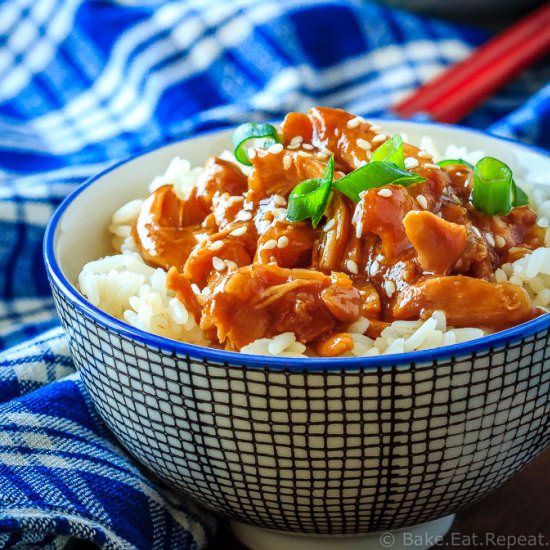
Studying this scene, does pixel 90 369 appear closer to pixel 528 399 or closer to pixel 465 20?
pixel 528 399

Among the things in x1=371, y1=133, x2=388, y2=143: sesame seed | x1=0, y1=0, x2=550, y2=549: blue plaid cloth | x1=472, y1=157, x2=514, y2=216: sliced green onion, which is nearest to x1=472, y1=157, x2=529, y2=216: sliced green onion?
x1=472, y1=157, x2=514, y2=216: sliced green onion

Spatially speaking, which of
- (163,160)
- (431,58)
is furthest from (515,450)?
Result: (431,58)

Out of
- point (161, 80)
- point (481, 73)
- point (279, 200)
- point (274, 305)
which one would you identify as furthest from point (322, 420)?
point (161, 80)

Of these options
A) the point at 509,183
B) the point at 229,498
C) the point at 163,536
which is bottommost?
the point at 163,536

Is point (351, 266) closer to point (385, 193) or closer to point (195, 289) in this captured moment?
point (385, 193)

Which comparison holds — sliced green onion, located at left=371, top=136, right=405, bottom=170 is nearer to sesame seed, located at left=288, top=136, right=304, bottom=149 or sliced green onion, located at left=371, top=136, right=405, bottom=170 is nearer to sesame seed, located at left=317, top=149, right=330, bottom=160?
sesame seed, located at left=317, top=149, right=330, bottom=160

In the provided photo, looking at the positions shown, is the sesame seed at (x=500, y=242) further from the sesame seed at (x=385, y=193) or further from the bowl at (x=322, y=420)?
the bowl at (x=322, y=420)
